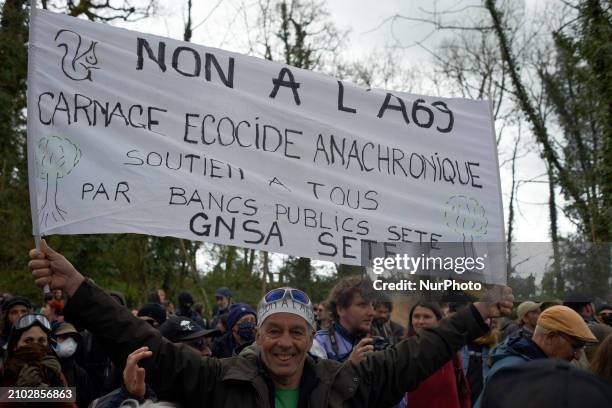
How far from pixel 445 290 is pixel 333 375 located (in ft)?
3.42

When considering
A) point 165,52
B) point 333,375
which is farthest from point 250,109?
point 333,375

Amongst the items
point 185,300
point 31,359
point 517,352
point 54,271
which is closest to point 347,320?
point 517,352

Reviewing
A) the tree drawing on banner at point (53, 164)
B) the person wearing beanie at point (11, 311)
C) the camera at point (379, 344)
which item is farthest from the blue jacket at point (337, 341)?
the person wearing beanie at point (11, 311)

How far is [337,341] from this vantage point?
504 cm

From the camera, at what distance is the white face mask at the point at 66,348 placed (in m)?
5.44

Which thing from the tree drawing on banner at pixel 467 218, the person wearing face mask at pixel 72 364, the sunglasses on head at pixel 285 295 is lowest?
the person wearing face mask at pixel 72 364

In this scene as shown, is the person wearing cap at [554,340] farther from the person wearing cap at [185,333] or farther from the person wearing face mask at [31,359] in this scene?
the person wearing face mask at [31,359]

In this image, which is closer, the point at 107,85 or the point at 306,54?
the point at 107,85

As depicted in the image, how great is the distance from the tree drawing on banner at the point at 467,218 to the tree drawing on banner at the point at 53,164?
2377mm

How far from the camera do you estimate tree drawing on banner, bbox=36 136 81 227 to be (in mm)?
3988

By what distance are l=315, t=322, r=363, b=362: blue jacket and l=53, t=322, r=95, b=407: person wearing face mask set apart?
1.82m

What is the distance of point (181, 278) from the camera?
77.1ft

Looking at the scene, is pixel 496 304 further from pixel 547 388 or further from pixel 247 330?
pixel 247 330

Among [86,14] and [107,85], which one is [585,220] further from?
[107,85]
